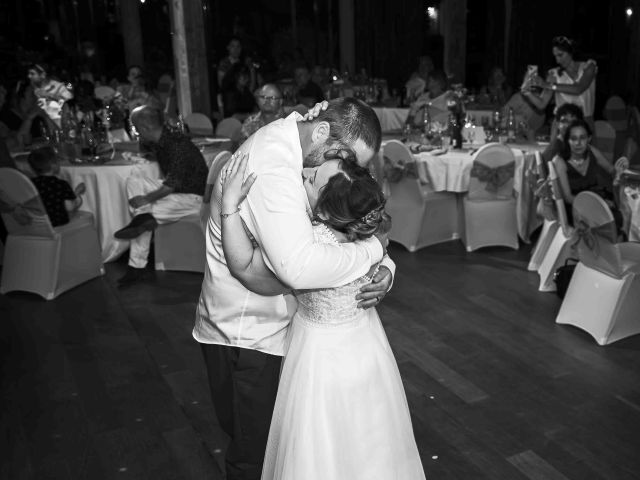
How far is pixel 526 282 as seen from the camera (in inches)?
179

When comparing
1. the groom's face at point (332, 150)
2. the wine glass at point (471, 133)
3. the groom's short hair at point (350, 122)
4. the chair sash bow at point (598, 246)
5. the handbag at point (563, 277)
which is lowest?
the handbag at point (563, 277)

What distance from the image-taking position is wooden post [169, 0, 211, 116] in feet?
30.3

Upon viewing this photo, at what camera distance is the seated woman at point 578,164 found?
4.13 meters

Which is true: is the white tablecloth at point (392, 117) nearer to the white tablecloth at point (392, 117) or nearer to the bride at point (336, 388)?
the white tablecloth at point (392, 117)

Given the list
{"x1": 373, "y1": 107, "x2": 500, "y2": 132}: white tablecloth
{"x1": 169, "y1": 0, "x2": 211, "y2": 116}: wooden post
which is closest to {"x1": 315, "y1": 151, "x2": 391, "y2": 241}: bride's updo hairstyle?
{"x1": 373, "y1": 107, "x2": 500, "y2": 132}: white tablecloth

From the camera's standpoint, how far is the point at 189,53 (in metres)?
9.33

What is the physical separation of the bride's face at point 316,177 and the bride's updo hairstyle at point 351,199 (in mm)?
15

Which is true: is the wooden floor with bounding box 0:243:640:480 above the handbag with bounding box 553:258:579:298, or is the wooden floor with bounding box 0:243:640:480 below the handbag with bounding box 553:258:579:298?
below

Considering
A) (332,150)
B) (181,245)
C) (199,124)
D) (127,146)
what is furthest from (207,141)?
(332,150)

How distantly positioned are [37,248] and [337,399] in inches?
132

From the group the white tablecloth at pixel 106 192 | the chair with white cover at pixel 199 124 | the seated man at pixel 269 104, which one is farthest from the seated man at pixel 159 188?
the chair with white cover at pixel 199 124

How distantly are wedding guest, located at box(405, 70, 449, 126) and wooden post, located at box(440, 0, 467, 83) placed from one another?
4310 millimetres

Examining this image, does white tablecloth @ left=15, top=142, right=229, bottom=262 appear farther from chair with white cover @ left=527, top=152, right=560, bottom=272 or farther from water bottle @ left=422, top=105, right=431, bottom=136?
chair with white cover @ left=527, top=152, right=560, bottom=272

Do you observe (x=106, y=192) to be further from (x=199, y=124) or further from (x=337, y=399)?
(x=337, y=399)
